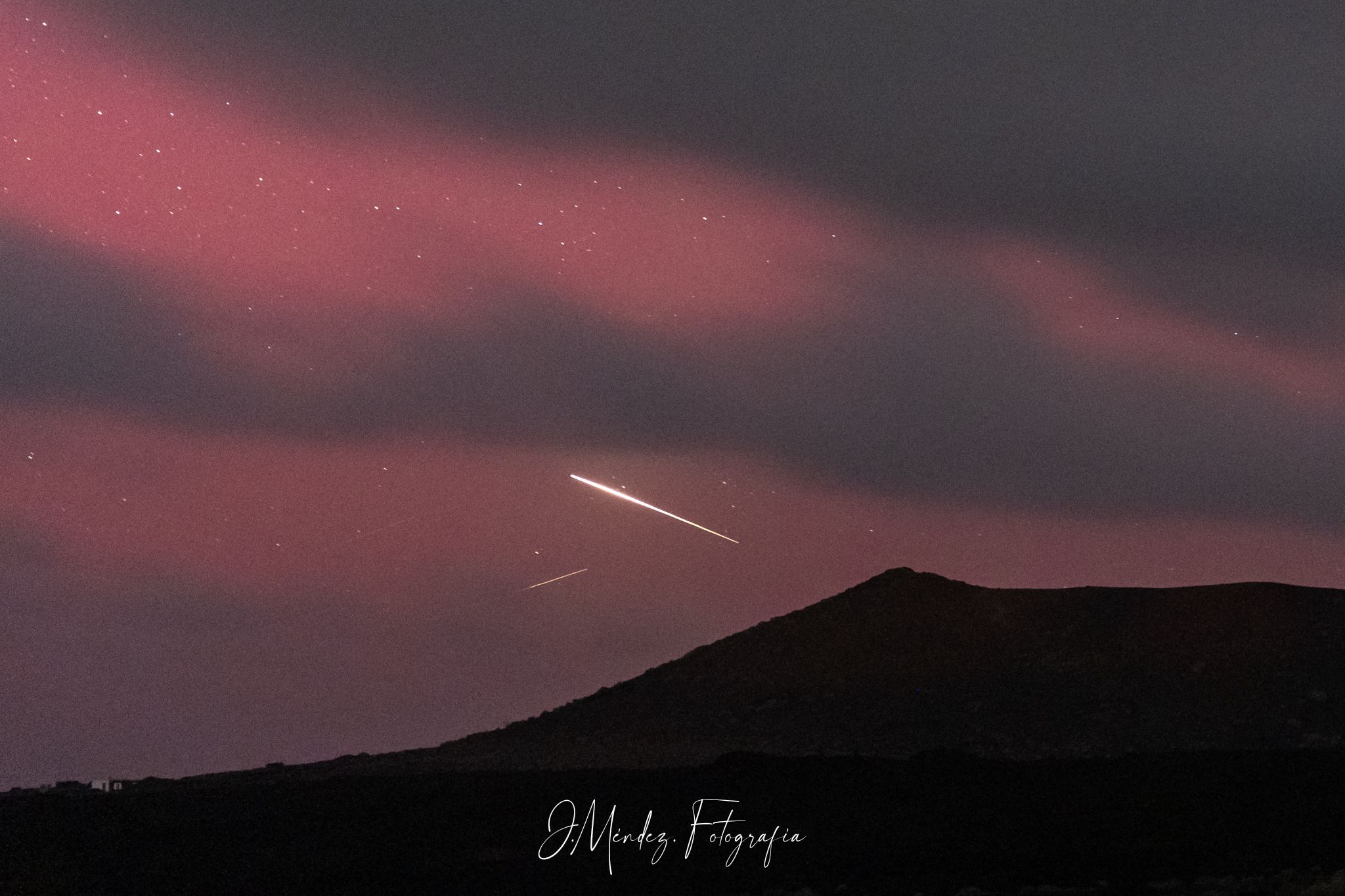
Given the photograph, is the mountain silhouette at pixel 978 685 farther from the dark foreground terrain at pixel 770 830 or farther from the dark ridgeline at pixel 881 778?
the dark foreground terrain at pixel 770 830

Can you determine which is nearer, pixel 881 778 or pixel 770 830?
pixel 770 830

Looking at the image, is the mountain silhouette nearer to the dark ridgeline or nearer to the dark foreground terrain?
the dark ridgeline

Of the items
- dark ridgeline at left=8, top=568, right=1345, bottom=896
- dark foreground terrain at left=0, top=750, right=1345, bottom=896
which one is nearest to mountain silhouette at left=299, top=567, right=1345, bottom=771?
dark ridgeline at left=8, top=568, right=1345, bottom=896

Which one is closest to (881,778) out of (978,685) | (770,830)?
(770,830)

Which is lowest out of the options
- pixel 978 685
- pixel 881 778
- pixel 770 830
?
pixel 770 830

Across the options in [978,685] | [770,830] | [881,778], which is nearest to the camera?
[770,830]

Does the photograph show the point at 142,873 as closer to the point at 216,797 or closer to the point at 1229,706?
the point at 216,797

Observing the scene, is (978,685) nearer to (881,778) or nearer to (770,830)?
(881,778)

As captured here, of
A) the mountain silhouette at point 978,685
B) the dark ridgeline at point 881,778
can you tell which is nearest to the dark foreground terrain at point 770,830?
the dark ridgeline at point 881,778

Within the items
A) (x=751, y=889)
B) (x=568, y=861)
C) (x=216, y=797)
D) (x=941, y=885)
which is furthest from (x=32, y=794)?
(x=941, y=885)
